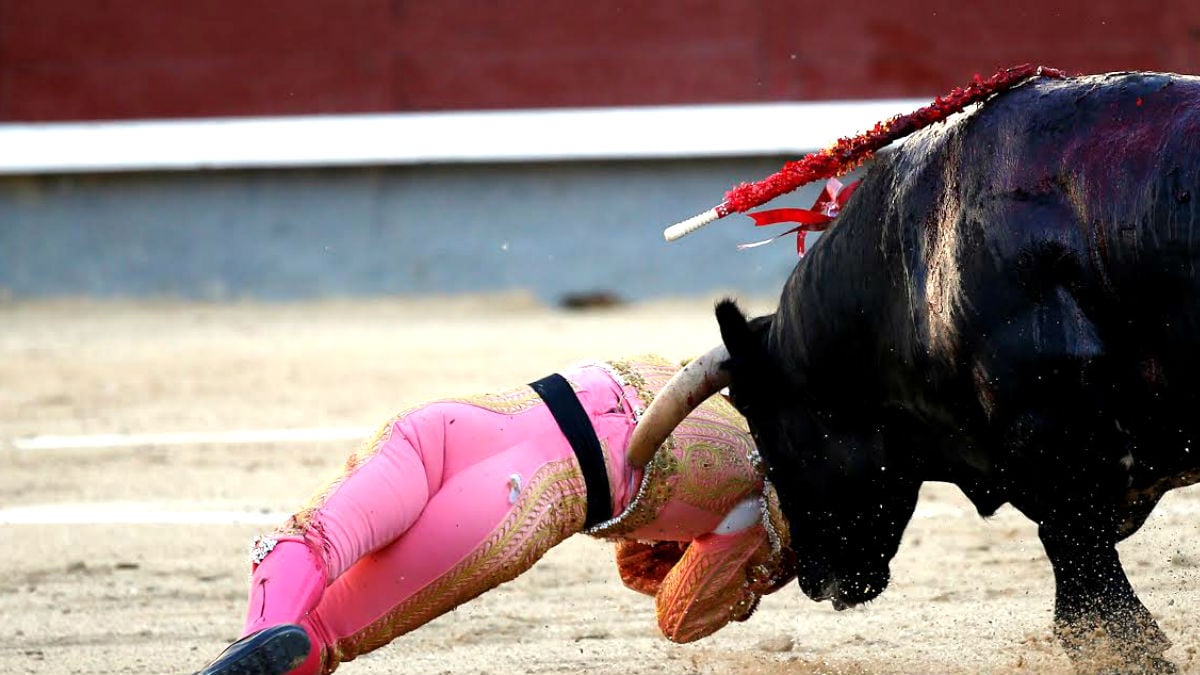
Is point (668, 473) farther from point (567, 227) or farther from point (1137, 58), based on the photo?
point (1137, 58)

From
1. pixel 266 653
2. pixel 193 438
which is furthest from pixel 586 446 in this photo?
pixel 193 438

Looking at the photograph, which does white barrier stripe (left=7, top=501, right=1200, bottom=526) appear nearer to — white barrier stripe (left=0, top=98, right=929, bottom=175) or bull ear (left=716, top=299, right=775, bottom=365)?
bull ear (left=716, top=299, right=775, bottom=365)

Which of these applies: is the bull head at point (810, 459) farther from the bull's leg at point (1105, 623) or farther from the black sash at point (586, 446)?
the bull's leg at point (1105, 623)

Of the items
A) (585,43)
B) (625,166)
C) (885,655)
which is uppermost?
(585,43)

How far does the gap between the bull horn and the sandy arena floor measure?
493mm

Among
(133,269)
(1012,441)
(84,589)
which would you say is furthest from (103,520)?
(133,269)

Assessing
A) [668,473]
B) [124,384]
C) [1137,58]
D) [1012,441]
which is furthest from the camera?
[1137,58]

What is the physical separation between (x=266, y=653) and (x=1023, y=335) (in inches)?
38.5

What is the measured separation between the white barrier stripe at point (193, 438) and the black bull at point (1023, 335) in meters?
2.44

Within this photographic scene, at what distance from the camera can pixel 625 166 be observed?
7617mm

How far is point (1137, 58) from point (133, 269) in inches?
179

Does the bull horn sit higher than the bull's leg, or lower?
higher

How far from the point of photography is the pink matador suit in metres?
2.25

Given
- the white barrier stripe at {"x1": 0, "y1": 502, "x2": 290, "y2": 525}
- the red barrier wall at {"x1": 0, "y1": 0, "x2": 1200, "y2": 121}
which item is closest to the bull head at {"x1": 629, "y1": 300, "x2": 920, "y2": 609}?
the white barrier stripe at {"x1": 0, "y1": 502, "x2": 290, "y2": 525}
